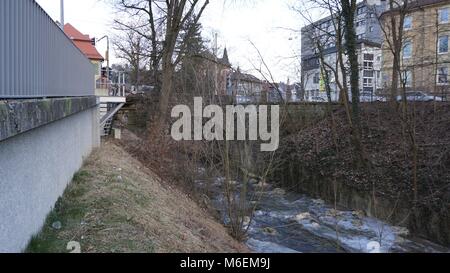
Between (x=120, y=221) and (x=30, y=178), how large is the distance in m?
2.37

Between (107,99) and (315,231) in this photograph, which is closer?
(315,231)

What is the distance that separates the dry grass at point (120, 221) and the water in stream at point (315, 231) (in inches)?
92.4

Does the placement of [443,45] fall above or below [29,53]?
above

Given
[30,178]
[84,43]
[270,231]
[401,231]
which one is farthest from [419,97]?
[84,43]

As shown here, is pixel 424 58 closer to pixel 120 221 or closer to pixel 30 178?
pixel 120 221

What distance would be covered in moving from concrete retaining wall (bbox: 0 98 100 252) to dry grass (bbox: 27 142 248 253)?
0.31 metres

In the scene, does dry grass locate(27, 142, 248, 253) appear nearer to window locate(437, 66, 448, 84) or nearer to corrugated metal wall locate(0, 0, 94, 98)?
corrugated metal wall locate(0, 0, 94, 98)

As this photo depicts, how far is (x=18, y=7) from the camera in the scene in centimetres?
512

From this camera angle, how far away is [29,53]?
18.7 feet

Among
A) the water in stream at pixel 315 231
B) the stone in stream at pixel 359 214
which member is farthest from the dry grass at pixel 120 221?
the stone in stream at pixel 359 214

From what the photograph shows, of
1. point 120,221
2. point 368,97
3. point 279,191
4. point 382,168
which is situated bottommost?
point 279,191

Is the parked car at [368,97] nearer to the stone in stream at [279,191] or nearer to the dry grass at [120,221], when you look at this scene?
the stone in stream at [279,191]
